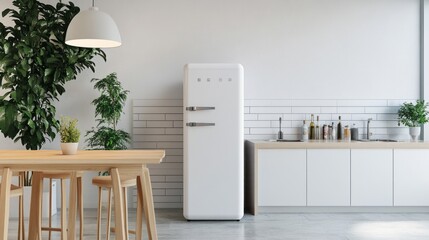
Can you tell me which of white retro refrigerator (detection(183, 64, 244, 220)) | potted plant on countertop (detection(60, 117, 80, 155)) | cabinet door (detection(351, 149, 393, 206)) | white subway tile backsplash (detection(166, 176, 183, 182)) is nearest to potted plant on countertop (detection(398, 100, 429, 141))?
cabinet door (detection(351, 149, 393, 206))

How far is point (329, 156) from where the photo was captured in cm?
577

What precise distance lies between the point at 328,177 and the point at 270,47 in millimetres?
1806

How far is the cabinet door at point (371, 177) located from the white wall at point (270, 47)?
93 cm

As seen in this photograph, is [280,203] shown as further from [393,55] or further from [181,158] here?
[393,55]

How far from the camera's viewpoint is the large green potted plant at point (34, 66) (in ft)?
18.1

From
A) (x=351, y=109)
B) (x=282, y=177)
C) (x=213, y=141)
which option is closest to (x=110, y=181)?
(x=213, y=141)

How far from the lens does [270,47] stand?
6.36 metres

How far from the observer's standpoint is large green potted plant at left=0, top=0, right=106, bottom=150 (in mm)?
5531

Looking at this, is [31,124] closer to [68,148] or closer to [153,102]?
[153,102]

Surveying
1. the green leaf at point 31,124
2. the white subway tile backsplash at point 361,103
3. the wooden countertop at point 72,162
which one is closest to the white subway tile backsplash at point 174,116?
the green leaf at point 31,124

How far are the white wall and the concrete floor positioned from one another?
1.52m

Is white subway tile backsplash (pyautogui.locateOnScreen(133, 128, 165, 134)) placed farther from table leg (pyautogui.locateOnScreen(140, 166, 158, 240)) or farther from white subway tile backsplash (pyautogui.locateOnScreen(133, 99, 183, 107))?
table leg (pyautogui.locateOnScreen(140, 166, 158, 240))

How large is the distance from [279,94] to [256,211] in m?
1.55

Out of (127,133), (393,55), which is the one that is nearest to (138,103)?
(127,133)
